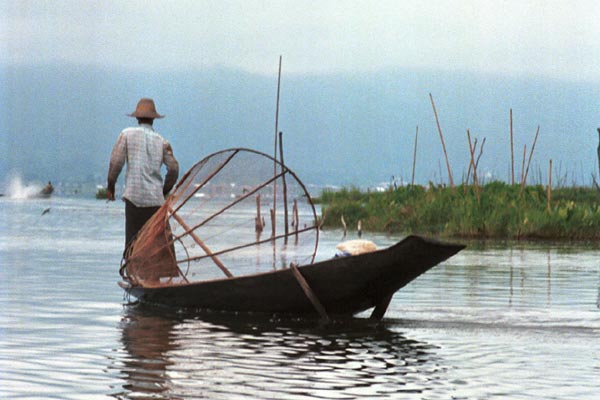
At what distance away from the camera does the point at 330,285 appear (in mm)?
7859

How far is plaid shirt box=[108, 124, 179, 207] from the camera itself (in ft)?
30.5

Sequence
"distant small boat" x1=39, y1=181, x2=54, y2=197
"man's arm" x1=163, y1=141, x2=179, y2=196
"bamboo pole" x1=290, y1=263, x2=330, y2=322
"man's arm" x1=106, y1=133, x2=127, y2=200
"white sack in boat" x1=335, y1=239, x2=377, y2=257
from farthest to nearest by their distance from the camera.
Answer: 1. "distant small boat" x1=39, y1=181, x2=54, y2=197
2. "man's arm" x1=163, y1=141, x2=179, y2=196
3. "man's arm" x1=106, y1=133, x2=127, y2=200
4. "white sack in boat" x1=335, y1=239, x2=377, y2=257
5. "bamboo pole" x1=290, y1=263, x2=330, y2=322

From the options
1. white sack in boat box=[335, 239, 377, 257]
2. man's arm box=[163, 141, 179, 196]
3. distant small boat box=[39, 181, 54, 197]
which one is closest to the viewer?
white sack in boat box=[335, 239, 377, 257]

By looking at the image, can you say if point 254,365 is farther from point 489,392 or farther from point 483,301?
point 483,301

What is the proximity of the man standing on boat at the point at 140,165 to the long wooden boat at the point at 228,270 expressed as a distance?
0.77 feet

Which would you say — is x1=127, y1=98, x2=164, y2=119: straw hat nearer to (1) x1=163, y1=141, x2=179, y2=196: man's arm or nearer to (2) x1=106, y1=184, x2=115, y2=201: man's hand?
(1) x1=163, y1=141, x2=179, y2=196: man's arm

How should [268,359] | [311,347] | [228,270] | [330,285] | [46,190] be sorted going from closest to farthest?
1. [268,359]
2. [311,347]
3. [330,285]
4. [228,270]
5. [46,190]

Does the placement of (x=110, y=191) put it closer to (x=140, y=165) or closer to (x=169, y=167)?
(x=140, y=165)

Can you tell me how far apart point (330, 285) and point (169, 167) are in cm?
221

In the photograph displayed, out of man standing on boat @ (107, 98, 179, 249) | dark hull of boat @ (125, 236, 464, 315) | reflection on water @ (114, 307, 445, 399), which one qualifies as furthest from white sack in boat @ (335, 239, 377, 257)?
man standing on boat @ (107, 98, 179, 249)

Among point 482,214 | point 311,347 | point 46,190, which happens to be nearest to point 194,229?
point 311,347

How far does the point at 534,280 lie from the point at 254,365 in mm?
6475

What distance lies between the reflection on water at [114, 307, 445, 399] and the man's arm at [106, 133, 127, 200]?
1.31 meters

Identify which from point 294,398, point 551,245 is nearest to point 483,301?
point 294,398
